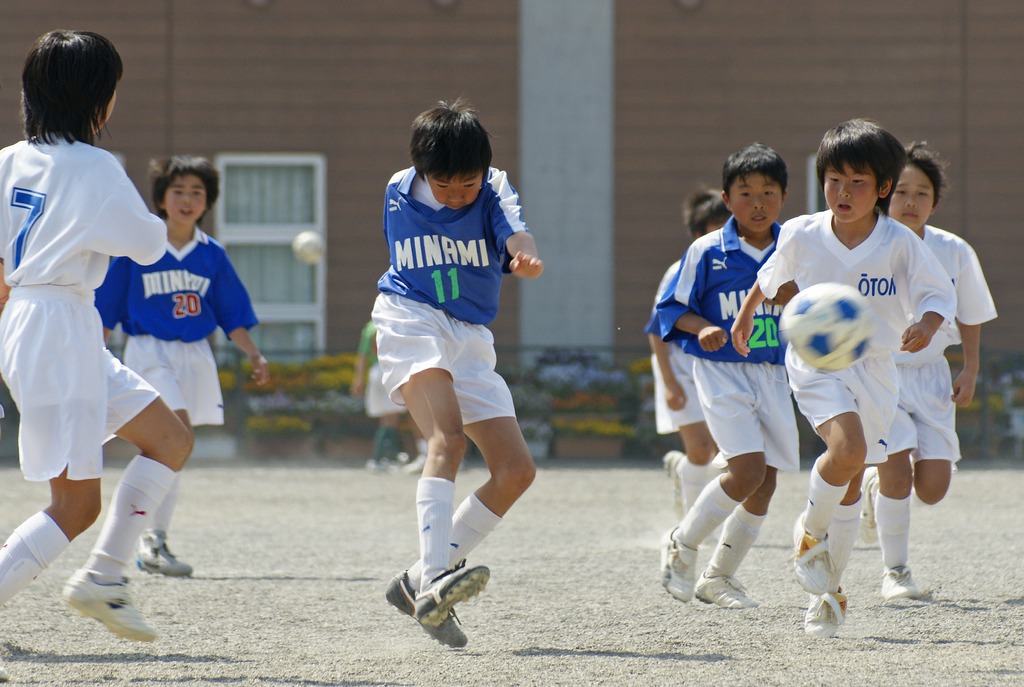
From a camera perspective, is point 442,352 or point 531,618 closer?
point 442,352

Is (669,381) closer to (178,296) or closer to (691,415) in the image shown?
(691,415)

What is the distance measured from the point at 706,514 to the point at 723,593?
1.07 feet

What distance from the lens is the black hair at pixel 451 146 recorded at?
4629mm

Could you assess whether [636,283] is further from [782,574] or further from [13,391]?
[13,391]

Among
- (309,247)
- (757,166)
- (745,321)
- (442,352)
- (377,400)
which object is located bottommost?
(377,400)

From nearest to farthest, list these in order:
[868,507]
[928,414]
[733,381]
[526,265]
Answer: [526,265] → [733,381] → [928,414] → [868,507]

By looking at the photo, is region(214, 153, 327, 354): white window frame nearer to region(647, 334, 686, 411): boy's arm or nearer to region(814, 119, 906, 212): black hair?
region(647, 334, 686, 411): boy's arm

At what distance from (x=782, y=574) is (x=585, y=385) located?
825 centimetres

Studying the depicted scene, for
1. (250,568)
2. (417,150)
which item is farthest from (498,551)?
(417,150)

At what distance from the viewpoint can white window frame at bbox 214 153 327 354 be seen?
15.9 meters

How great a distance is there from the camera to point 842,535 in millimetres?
5039

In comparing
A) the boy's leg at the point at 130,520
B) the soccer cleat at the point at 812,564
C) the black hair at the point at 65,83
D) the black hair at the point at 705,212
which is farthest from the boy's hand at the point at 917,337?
the black hair at the point at 705,212

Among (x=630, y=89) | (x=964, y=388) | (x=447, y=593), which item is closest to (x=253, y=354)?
(x=447, y=593)

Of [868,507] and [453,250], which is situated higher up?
[453,250]
